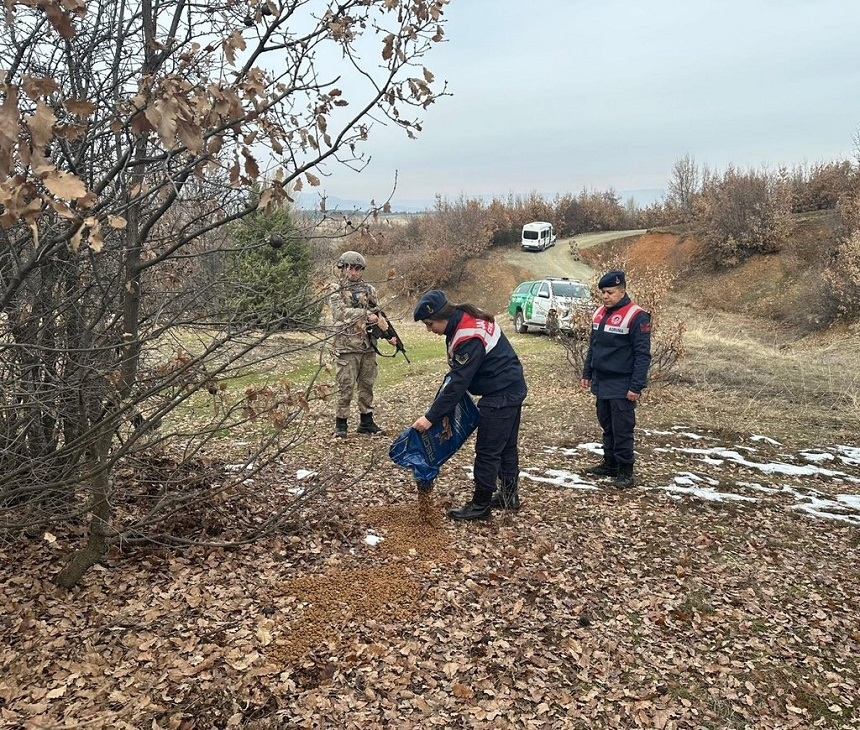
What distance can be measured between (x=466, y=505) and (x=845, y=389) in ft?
24.4

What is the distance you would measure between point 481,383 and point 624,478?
2.05 meters

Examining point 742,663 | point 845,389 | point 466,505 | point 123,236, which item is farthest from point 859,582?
point 845,389

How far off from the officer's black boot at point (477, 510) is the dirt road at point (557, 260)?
2475cm

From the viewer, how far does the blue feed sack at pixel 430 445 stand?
4.40 m

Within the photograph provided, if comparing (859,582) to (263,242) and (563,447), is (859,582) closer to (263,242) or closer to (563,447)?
(563,447)

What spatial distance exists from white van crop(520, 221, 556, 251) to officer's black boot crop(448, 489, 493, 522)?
32.3 meters

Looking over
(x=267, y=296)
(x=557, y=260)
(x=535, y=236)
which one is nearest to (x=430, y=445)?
(x=267, y=296)

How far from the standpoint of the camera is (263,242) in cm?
311

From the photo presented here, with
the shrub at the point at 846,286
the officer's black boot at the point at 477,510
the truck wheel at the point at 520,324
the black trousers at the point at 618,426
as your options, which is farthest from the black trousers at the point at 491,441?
the shrub at the point at 846,286

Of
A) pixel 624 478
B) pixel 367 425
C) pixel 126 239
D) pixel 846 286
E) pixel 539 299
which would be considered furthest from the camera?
pixel 539 299

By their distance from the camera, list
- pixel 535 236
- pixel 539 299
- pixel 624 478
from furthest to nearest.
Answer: pixel 535 236
pixel 539 299
pixel 624 478

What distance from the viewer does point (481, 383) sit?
4.46m

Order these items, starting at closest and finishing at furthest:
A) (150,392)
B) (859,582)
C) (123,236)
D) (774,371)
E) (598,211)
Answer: (150,392)
(123,236)
(859,582)
(774,371)
(598,211)

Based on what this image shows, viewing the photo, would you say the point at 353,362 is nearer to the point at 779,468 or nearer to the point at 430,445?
the point at 430,445
